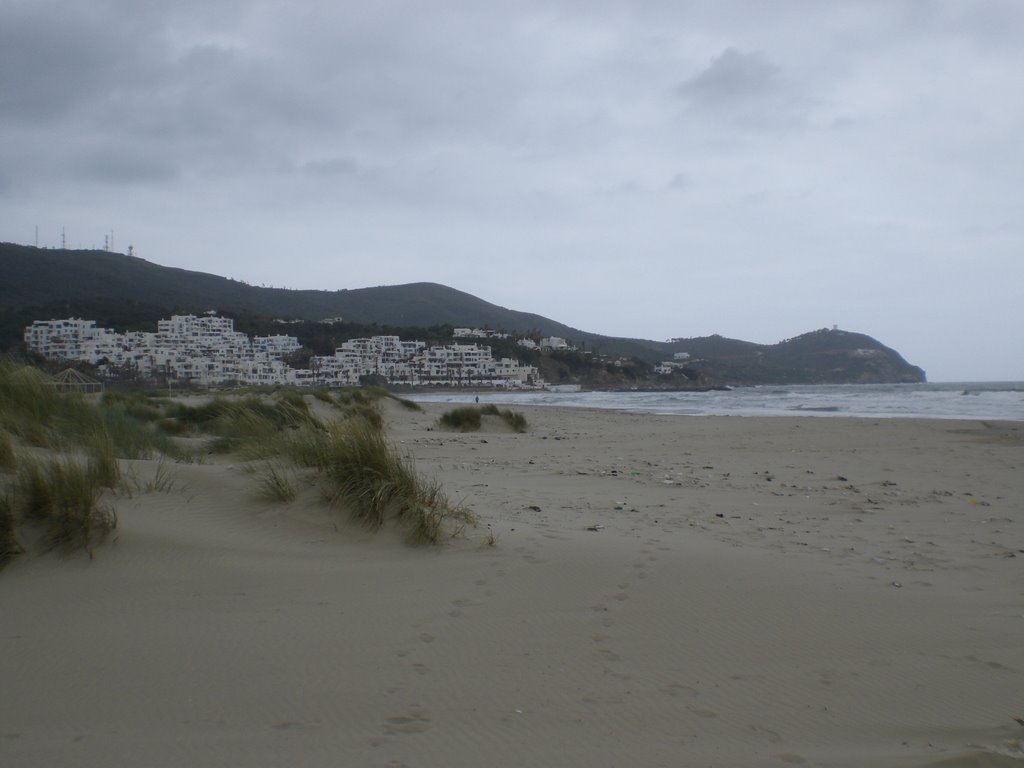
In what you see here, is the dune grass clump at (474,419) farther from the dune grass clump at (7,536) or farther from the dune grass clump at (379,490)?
the dune grass clump at (7,536)

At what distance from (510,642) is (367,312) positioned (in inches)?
5021

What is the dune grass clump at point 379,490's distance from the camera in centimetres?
446

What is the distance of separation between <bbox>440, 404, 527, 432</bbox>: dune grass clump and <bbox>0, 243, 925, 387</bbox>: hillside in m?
50.0

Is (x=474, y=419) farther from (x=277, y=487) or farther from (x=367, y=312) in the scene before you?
→ (x=367, y=312)

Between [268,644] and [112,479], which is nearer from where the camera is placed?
[268,644]

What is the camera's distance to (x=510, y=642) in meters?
3.12

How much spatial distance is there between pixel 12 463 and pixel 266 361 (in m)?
75.8

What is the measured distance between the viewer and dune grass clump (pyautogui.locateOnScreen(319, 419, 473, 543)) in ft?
14.6

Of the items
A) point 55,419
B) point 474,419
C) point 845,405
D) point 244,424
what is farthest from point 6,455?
point 845,405

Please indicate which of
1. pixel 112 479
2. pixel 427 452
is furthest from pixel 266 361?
pixel 112 479

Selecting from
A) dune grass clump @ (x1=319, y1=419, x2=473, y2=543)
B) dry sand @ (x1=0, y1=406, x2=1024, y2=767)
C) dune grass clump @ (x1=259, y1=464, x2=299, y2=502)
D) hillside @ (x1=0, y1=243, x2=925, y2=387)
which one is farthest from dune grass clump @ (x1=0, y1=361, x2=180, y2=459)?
hillside @ (x1=0, y1=243, x2=925, y2=387)

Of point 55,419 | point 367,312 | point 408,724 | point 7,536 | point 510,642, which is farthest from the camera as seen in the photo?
point 367,312

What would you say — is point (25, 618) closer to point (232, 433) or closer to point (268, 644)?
point (268, 644)

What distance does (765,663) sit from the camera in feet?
9.89
